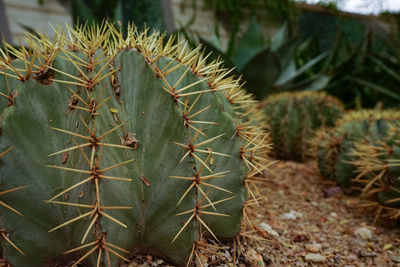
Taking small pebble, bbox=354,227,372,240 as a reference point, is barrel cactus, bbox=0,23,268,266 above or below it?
above

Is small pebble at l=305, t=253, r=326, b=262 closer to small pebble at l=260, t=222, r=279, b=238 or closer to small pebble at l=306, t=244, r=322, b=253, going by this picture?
small pebble at l=306, t=244, r=322, b=253

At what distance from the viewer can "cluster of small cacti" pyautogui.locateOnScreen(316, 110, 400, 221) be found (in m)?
1.71

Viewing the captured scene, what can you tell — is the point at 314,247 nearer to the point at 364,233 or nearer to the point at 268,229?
the point at 268,229

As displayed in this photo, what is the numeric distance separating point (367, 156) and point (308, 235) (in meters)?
0.61

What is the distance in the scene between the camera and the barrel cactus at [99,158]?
92cm

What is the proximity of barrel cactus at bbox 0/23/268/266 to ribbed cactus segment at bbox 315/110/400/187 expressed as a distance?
1315mm

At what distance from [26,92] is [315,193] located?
1.77 m

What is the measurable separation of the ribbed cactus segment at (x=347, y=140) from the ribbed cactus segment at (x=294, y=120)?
1.28ft

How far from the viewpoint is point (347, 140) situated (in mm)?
2213

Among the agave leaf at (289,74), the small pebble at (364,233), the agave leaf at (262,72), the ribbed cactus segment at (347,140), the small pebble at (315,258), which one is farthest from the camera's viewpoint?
the agave leaf at (289,74)

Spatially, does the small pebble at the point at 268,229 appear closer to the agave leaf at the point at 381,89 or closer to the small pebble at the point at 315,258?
the small pebble at the point at 315,258

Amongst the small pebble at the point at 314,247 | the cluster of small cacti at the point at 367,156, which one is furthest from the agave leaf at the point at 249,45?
the small pebble at the point at 314,247

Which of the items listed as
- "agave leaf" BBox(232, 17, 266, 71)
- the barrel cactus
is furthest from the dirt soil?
"agave leaf" BBox(232, 17, 266, 71)

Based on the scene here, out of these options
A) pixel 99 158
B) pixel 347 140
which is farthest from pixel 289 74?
pixel 99 158
